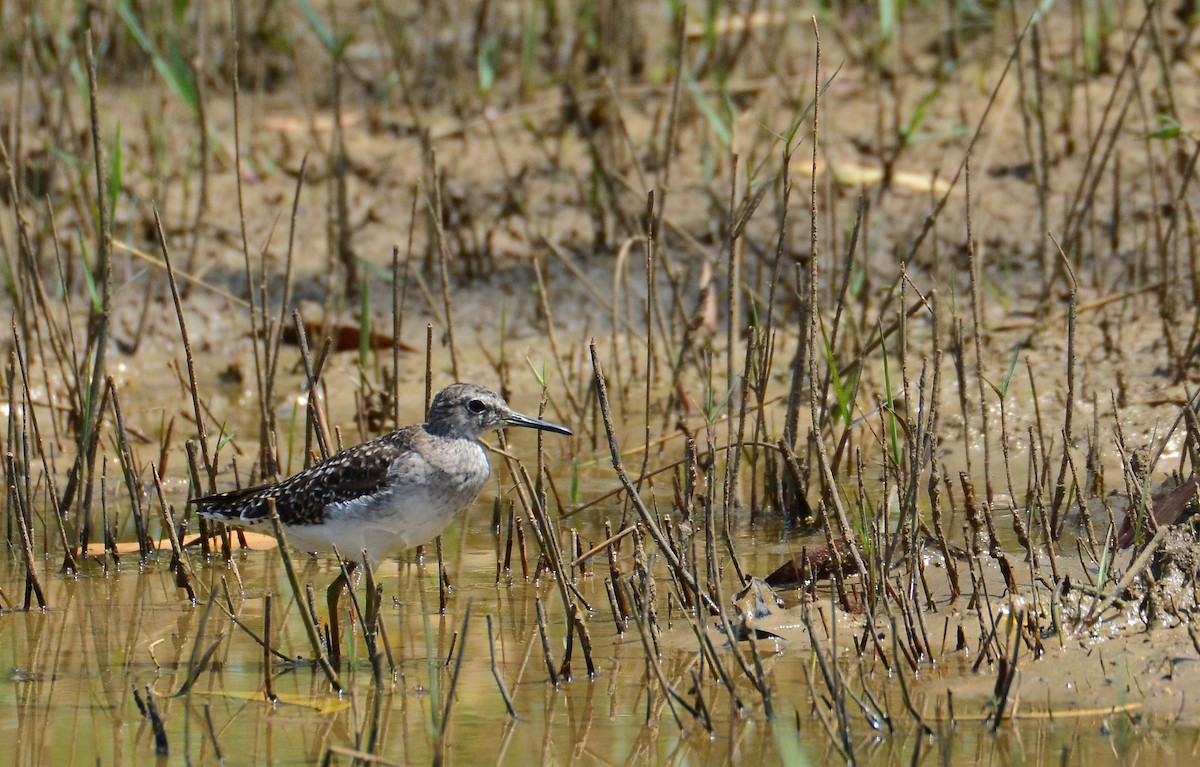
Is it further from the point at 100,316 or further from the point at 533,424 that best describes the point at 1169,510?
the point at 100,316

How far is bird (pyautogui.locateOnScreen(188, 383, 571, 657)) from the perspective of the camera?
17.0 feet

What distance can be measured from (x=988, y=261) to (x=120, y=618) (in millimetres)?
5241

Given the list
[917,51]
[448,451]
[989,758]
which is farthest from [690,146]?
[989,758]

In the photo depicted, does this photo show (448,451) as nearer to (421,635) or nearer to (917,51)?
(421,635)

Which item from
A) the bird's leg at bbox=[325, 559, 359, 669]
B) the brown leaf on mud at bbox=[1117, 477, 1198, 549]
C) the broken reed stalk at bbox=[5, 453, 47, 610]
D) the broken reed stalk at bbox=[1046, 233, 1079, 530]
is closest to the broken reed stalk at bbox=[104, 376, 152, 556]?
the broken reed stalk at bbox=[5, 453, 47, 610]

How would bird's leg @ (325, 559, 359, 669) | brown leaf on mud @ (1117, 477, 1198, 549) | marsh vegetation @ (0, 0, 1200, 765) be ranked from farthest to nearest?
brown leaf on mud @ (1117, 477, 1198, 549) < bird's leg @ (325, 559, 359, 669) < marsh vegetation @ (0, 0, 1200, 765)

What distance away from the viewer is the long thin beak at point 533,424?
214 inches

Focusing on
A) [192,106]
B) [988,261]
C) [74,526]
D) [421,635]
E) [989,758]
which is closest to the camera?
[989,758]

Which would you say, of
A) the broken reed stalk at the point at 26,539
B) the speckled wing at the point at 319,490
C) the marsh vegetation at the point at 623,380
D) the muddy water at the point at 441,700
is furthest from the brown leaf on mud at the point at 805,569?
the broken reed stalk at the point at 26,539

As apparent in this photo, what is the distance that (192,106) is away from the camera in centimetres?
909

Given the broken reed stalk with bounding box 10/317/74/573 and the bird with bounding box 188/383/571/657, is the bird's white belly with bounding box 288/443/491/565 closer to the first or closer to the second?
the bird with bounding box 188/383/571/657

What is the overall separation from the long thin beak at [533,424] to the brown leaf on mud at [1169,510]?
6.21ft

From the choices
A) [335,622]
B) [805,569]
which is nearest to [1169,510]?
[805,569]

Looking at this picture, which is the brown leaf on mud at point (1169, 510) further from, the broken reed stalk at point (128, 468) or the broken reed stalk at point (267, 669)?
the broken reed stalk at point (128, 468)
